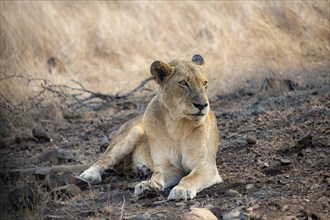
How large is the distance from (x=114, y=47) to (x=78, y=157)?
6.02 m

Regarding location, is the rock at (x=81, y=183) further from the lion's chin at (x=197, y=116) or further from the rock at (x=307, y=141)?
the rock at (x=307, y=141)

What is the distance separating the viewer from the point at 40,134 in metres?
9.94

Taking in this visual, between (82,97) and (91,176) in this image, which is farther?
(82,97)

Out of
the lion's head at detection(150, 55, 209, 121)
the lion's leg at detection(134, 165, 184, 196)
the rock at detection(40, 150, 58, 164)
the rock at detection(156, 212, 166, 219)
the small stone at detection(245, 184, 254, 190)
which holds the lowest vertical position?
the small stone at detection(245, 184, 254, 190)

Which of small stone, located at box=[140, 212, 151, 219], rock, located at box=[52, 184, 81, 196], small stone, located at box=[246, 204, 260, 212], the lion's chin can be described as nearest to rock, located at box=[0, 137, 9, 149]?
rock, located at box=[52, 184, 81, 196]

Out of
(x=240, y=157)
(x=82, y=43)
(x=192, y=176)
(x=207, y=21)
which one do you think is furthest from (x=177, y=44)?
(x=192, y=176)

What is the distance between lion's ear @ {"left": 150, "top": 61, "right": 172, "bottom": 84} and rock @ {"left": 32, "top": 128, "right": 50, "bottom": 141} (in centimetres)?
340

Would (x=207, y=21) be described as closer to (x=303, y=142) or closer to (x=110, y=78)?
(x=110, y=78)

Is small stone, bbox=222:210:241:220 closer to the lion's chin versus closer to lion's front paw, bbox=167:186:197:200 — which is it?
lion's front paw, bbox=167:186:197:200

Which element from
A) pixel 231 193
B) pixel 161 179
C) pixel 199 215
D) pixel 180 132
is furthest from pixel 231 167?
pixel 199 215

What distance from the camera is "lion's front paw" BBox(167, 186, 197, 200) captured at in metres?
6.12

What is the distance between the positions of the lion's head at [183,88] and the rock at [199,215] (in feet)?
4.43

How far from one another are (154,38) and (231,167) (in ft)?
24.2

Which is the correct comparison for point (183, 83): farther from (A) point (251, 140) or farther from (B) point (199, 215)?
(B) point (199, 215)
